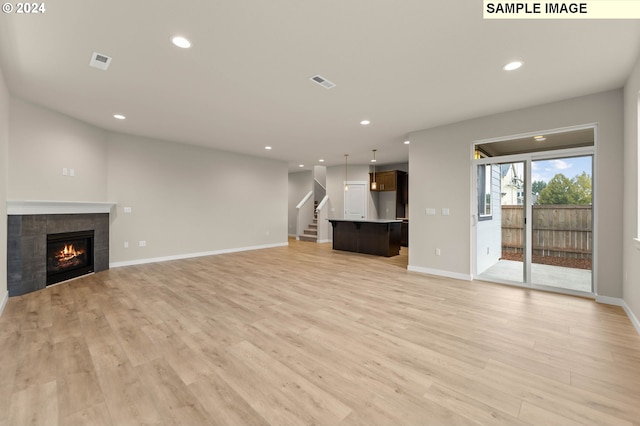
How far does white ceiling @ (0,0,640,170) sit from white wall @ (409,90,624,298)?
0.26 m

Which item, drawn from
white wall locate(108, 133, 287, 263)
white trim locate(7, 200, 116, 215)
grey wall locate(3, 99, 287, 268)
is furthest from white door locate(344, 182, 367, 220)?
white trim locate(7, 200, 116, 215)

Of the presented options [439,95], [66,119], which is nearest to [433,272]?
[439,95]

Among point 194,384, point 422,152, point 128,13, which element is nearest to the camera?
point 194,384

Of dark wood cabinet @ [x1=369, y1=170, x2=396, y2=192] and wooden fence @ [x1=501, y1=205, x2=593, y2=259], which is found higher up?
dark wood cabinet @ [x1=369, y1=170, x2=396, y2=192]

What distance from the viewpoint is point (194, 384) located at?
184 cm

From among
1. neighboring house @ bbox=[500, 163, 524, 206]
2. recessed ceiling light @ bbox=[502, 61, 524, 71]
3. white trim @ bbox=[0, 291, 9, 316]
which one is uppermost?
recessed ceiling light @ bbox=[502, 61, 524, 71]

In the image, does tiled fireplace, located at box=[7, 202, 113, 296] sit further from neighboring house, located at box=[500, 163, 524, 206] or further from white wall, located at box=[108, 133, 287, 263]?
neighboring house, located at box=[500, 163, 524, 206]

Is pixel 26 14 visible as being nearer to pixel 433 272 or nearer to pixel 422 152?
pixel 422 152

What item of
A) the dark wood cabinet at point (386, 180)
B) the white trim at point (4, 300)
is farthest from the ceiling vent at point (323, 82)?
the dark wood cabinet at point (386, 180)

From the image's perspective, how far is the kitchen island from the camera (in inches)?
276

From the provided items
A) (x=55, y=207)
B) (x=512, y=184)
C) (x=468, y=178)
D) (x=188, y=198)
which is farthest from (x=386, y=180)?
(x=55, y=207)

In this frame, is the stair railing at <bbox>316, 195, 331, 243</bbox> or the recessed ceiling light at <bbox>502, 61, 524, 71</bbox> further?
the stair railing at <bbox>316, 195, 331, 243</bbox>

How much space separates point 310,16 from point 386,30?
0.68 meters

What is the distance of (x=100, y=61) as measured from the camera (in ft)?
9.39
